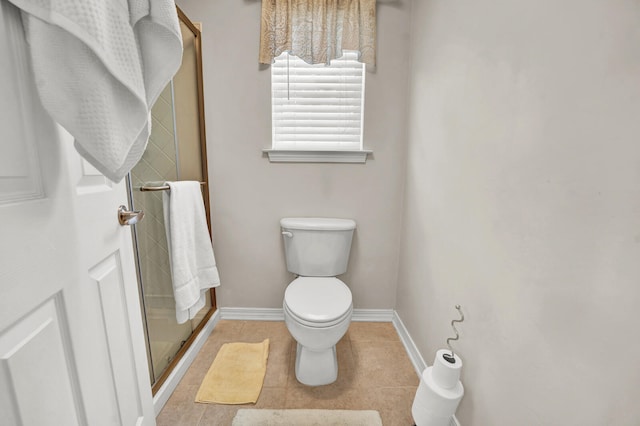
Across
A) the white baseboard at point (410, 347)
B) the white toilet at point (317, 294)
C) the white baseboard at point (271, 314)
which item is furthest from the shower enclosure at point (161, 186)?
the white baseboard at point (410, 347)

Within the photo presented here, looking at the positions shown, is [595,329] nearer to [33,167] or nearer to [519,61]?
[519,61]

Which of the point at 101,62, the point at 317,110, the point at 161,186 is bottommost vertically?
the point at 161,186

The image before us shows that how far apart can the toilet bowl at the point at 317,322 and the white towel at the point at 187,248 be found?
1.46 ft

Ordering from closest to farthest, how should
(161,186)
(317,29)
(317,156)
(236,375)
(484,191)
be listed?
(484,191)
(161,186)
(236,375)
(317,29)
(317,156)

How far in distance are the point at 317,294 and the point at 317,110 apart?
43.8 inches

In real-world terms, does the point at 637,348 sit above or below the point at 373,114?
below

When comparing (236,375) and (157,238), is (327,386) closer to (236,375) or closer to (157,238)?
(236,375)

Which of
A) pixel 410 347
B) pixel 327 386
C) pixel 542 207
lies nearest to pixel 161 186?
pixel 327 386

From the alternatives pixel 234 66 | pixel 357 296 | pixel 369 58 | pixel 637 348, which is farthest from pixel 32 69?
pixel 357 296

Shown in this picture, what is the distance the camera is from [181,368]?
134cm

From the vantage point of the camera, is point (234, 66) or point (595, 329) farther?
point (234, 66)

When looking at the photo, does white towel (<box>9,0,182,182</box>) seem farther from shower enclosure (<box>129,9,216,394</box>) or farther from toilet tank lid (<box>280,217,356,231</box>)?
toilet tank lid (<box>280,217,356,231</box>)

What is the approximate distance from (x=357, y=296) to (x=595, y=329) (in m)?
1.37

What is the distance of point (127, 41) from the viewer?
0.49 meters
